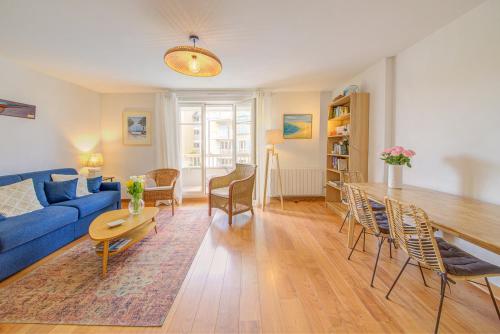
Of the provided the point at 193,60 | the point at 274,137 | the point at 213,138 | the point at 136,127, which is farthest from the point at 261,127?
the point at 136,127

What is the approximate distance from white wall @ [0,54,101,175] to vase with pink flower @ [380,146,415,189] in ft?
16.3

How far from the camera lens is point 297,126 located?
4555 millimetres

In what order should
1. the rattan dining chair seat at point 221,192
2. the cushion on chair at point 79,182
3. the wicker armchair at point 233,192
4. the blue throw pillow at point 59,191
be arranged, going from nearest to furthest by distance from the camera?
the blue throw pillow at point 59,191, the cushion on chair at point 79,182, the wicker armchair at point 233,192, the rattan dining chair seat at point 221,192

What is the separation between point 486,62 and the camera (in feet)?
5.91

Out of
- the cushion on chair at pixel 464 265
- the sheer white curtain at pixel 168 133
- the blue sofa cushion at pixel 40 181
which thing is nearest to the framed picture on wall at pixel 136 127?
the sheer white curtain at pixel 168 133

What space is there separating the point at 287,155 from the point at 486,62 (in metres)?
3.15

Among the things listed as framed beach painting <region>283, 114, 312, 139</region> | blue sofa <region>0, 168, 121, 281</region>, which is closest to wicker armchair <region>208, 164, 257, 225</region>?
framed beach painting <region>283, 114, 312, 139</region>

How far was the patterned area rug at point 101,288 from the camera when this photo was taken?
1.49 meters

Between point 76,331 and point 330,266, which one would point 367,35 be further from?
point 76,331

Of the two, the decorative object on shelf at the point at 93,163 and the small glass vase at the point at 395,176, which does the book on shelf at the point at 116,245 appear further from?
the small glass vase at the point at 395,176

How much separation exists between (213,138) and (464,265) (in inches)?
172

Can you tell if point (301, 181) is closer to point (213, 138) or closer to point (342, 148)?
point (342, 148)

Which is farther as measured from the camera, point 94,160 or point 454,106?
point 94,160

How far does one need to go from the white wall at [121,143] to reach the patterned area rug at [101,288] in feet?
7.52
